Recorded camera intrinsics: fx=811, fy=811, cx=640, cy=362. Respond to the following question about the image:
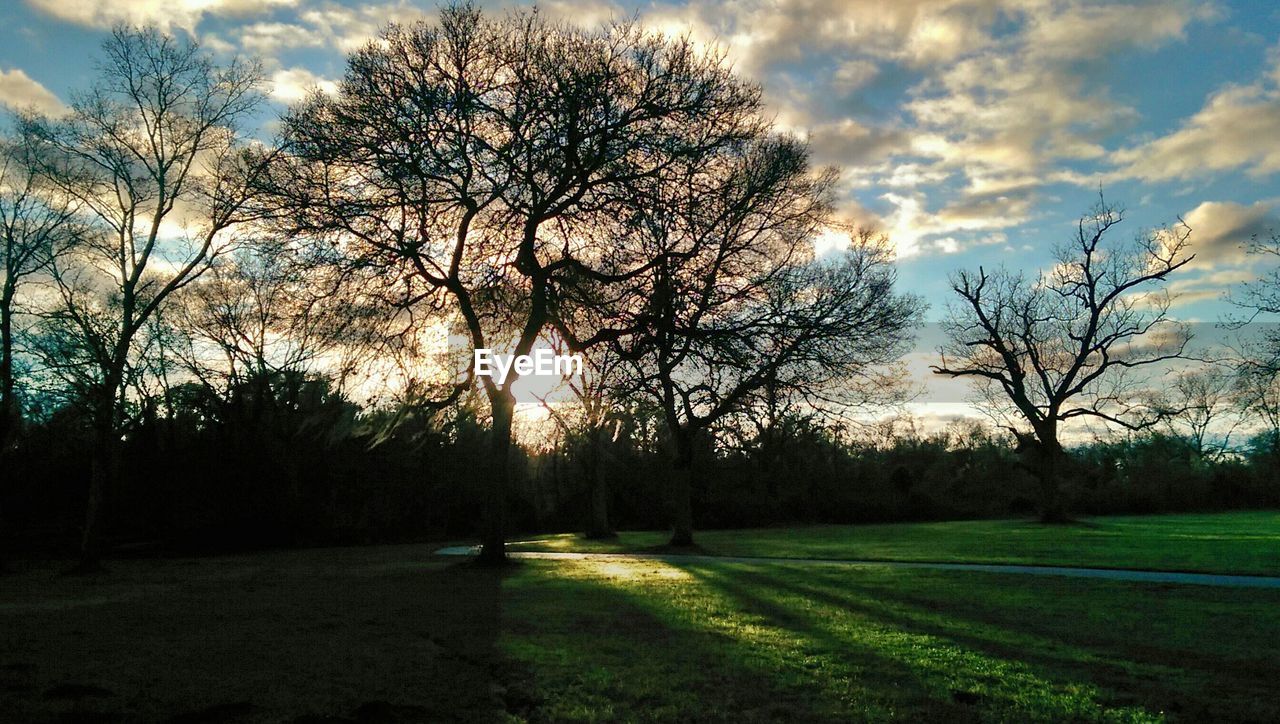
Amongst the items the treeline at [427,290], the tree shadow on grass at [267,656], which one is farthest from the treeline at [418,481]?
the tree shadow on grass at [267,656]

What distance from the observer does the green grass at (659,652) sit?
237 inches

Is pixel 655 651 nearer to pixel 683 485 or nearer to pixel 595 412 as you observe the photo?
pixel 595 412

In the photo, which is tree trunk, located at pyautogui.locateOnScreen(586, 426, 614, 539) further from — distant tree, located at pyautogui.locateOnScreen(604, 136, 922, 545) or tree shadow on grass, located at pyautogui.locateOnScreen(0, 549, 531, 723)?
tree shadow on grass, located at pyautogui.locateOnScreen(0, 549, 531, 723)

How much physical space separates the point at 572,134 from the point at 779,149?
18.6 feet

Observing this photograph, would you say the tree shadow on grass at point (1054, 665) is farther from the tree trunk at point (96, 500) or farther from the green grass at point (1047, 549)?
the tree trunk at point (96, 500)

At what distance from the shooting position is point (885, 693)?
20.9 feet

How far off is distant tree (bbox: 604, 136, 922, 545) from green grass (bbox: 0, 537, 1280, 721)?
4731 mm

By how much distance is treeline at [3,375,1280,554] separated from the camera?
1085 inches

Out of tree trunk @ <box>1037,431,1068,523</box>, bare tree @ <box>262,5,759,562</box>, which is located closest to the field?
bare tree @ <box>262,5,759,562</box>

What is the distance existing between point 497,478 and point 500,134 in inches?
309

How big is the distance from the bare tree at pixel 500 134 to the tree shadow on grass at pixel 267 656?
717cm

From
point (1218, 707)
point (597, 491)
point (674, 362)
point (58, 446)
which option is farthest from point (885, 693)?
point (58, 446)

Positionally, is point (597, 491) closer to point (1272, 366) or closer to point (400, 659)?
point (1272, 366)

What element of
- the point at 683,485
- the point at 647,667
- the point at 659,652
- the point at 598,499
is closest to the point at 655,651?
the point at 659,652
